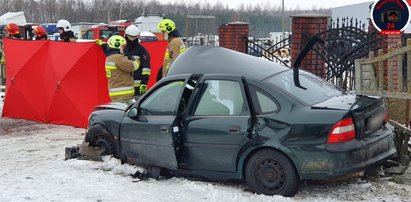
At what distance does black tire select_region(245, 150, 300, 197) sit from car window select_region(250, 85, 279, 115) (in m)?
0.44

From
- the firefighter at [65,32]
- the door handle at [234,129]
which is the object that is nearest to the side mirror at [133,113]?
the door handle at [234,129]

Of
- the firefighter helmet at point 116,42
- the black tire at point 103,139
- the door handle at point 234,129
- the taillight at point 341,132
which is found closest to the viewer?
the taillight at point 341,132

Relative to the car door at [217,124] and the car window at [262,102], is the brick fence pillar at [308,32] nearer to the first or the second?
the car door at [217,124]

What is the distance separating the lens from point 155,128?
6.13 metres

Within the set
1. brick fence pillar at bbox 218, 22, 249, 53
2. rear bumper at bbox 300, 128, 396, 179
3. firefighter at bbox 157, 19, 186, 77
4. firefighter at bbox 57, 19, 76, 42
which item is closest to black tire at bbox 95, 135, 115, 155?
rear bumper at bbox 300, 128, 396, 179

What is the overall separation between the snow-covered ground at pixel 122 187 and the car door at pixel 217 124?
1.08 ft

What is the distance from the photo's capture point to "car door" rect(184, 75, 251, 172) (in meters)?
5.66

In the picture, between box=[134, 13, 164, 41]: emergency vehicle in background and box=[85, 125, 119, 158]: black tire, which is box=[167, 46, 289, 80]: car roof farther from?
box=[134, 13, 164, 41]: emergency vehicle in background

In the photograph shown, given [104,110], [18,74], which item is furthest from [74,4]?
[104,110]

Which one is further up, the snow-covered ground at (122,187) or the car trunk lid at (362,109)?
the car trunk lid at (362,109)

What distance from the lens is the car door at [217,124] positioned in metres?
5.66

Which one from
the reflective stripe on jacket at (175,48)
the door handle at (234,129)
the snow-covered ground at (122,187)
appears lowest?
the snow-covered ground at (122,187)

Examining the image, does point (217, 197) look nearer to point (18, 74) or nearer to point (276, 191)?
point (276, 191)

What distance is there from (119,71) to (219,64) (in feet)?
10.1
